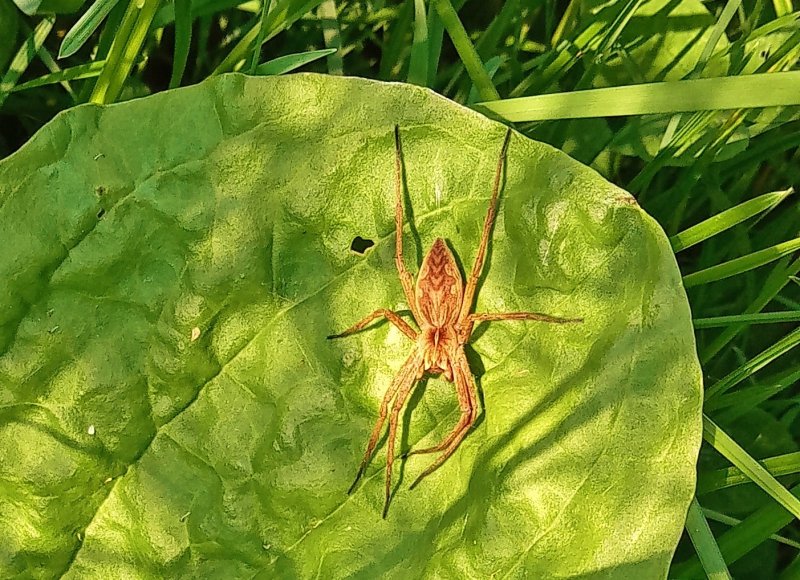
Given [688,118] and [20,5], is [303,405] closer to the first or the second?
[20,5]

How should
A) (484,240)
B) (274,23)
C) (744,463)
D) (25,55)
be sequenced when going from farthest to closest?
(25,55) < (274,23) < (744,463) < (484,240)

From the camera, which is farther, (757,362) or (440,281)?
(757,362)

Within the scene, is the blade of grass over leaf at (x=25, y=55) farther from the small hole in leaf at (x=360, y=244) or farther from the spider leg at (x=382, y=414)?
the spider leg at (x=382, y=414)

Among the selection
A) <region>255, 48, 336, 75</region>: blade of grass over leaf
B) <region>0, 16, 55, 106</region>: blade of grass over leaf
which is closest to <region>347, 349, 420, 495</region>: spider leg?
<region>255, 48, 336, 75</region>: blade of grass over leaf

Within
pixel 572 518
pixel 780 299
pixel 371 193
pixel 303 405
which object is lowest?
pixel 780 299

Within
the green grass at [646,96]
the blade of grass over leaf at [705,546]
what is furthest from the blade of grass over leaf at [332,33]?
the blade of grass over leaf at [705,546]

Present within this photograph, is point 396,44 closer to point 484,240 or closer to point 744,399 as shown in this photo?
point 484,240

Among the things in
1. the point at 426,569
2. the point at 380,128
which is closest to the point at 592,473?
the point at 426,569

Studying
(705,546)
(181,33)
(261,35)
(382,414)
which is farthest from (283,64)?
(705,546)
